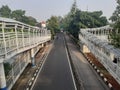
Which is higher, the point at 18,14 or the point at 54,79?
the point at 18,14

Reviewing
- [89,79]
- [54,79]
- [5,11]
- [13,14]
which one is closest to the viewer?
[54,79]

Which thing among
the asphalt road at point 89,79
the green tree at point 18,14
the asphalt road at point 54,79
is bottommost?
the asphalt road at point 89,79

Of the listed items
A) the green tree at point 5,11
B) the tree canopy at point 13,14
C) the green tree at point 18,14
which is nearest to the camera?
the tree canopy at point 13,14

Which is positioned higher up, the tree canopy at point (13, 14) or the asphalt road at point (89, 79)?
the tree canopy at point (13, 14)

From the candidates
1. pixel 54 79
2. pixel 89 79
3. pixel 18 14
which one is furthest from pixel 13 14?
pixel 89 79

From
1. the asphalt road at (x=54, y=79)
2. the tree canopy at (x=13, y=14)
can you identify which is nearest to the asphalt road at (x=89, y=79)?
the asphalt road at (x=54, y=79)

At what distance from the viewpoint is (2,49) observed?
12453 millimetres

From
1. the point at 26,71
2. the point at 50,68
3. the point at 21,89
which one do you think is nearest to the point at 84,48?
the point at 50,68

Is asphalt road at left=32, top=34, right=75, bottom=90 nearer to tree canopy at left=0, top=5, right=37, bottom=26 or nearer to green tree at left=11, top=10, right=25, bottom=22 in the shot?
tree canopy at left=0, top=5, right=37, bottom=26

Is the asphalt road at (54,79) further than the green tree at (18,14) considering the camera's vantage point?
No

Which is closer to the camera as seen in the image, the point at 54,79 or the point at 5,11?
the point at 54,79

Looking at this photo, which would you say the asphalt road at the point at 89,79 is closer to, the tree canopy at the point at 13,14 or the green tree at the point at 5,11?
the tree canopy at the point at 13,14

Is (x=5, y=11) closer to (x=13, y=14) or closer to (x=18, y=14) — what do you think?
(x=13, y=14)

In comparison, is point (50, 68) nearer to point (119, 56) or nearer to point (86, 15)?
point (119, 56)
